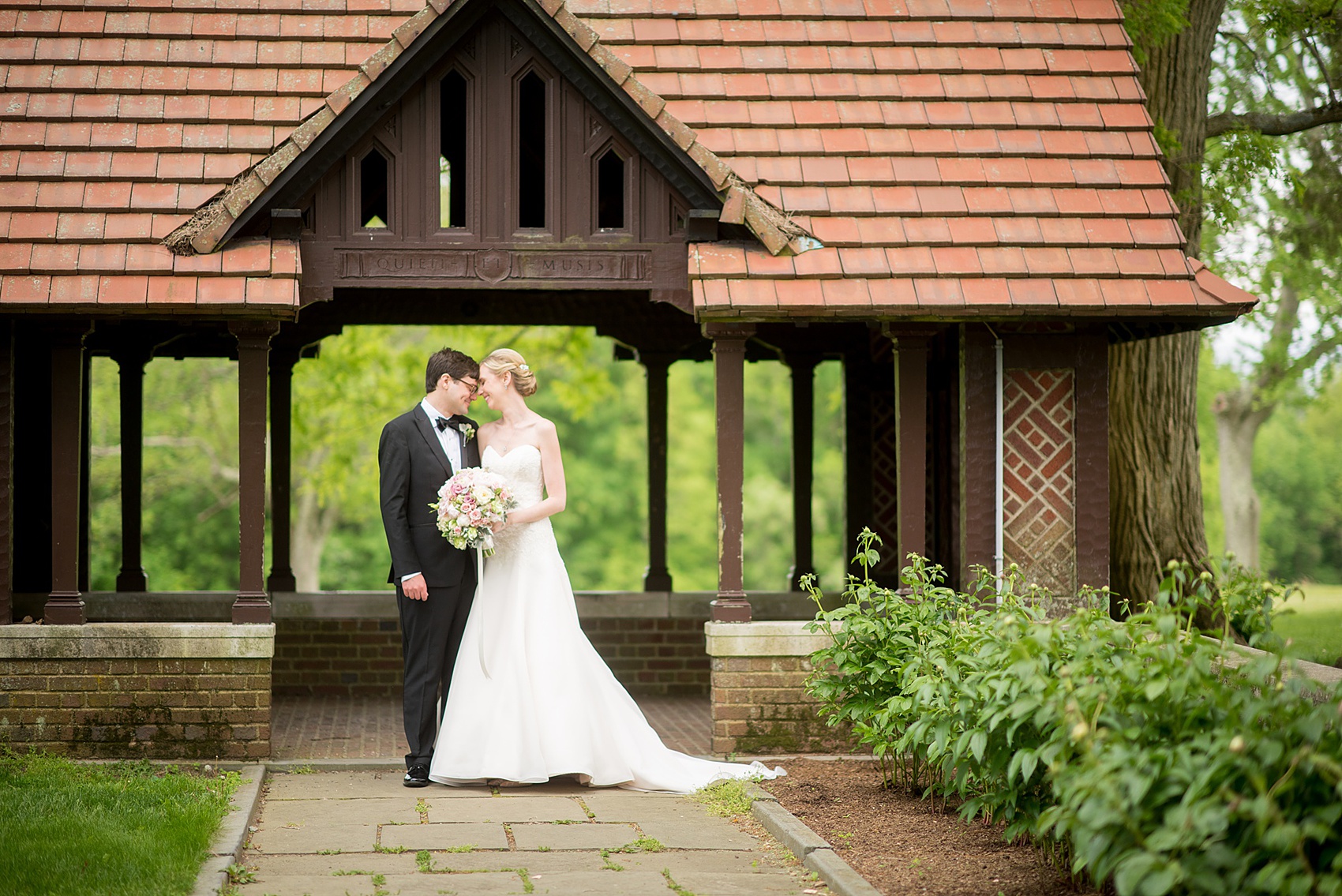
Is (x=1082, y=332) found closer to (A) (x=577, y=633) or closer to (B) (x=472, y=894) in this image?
(A) (x=577, y=633)

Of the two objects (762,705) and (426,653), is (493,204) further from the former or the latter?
(762,705)

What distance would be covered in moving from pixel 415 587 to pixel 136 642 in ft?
6.50

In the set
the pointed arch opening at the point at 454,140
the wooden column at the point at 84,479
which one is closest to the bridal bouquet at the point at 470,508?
the pointed arch opening at the point at 454,140

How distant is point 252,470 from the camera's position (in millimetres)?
8000

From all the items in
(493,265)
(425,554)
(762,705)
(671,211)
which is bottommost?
(762,705)

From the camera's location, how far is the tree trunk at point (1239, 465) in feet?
86.8

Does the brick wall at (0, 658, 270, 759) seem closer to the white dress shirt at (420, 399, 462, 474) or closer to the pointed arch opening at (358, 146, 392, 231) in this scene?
the white dress shirt at (420, 399, 462, 474)

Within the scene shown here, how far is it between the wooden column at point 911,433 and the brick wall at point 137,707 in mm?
4058

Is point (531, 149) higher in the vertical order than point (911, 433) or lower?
higher

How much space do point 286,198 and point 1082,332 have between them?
5.02m

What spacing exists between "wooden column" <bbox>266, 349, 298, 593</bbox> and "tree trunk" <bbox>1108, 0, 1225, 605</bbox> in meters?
7.08

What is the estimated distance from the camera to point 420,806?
6.71 m

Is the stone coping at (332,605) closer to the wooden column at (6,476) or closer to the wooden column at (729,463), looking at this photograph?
the wooden column at (6,476)

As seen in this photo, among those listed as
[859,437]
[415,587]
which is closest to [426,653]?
[415,587]
